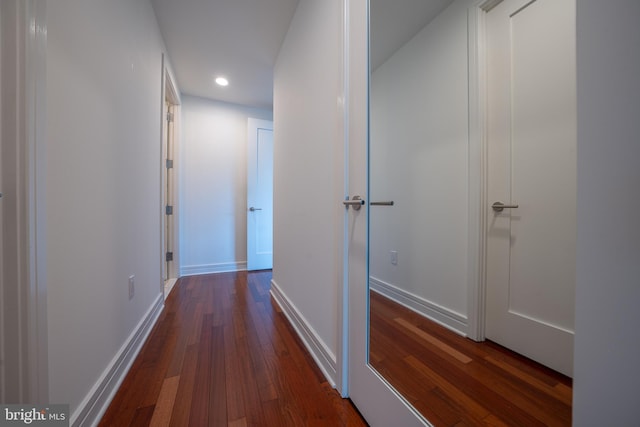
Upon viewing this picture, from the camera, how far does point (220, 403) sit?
38.1 inches

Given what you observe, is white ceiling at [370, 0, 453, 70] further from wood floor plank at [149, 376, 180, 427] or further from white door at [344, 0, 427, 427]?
wood floor plank at [149, 376, 180, 427]

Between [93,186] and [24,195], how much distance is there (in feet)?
1.21

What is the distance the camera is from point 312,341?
131 cm

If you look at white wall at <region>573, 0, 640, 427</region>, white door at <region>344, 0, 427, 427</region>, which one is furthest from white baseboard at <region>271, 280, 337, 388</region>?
white wall at <region>573, 0, 640, 427</region>

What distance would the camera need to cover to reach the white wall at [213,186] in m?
2.89

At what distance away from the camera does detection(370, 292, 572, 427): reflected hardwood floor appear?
542 mm

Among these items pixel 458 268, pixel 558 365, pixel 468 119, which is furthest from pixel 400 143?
pixel 558 365

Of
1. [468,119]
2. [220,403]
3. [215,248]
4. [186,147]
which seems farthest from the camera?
[215,248]

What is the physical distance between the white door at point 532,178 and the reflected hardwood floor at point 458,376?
55 millimetres

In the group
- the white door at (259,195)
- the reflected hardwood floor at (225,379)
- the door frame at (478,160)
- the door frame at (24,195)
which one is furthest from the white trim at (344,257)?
the white door at (259,195)

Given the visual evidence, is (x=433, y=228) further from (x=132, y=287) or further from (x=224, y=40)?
(x=224, y=40)

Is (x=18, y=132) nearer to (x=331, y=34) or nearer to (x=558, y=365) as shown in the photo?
(x=331, y=34)

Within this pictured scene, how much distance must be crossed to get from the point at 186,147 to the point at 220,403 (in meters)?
2.86

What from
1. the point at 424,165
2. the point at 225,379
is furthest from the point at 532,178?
the point at 225,379
